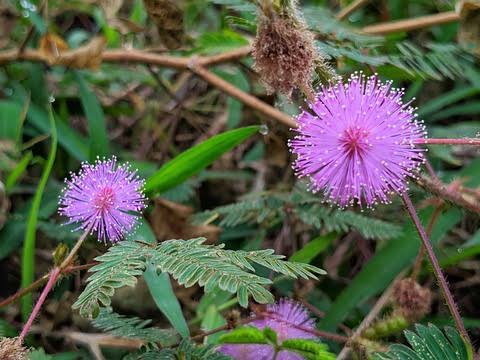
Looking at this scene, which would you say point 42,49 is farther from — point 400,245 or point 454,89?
point 454,89

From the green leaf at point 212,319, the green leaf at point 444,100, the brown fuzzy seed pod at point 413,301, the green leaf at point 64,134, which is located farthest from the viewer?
the green leaf at point 444,100

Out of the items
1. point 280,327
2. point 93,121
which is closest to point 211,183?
point 93,121

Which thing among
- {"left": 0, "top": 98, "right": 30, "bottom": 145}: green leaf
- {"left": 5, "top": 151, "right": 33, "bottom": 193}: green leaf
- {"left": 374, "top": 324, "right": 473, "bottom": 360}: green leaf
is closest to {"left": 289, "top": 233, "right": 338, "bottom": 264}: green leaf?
{"left": 374, "top": 324, "right": 473, "bottom": 360}: green leaf

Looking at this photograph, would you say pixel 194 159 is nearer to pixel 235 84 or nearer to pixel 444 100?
pixel 235 84

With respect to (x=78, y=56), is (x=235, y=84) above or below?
above

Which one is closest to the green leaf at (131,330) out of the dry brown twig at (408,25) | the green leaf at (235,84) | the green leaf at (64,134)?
the green leaf at (64,134)

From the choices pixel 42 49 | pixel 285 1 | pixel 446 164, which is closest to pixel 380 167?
pixel 285 1

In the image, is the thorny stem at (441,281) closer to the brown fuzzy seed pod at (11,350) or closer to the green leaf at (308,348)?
the green leaf at (308,348)
